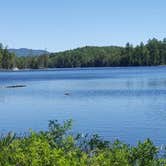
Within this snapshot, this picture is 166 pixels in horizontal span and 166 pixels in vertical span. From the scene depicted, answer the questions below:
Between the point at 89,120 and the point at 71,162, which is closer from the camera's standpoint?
the point at 71,162

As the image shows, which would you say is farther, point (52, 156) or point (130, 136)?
point (130, 136)

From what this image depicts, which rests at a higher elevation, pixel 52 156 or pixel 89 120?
pixel 52 156

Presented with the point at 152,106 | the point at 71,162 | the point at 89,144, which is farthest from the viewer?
the point at 152,106

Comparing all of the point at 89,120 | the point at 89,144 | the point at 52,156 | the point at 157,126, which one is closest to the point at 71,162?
the point at 52,156

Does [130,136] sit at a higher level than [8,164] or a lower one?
lower

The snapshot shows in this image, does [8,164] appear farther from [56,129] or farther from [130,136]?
[130,136]

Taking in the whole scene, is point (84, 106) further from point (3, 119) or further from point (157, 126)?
point (157, 126)

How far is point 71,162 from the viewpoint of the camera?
28.0ft

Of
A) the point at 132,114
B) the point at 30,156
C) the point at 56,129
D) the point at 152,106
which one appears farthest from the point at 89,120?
the point at 30,156

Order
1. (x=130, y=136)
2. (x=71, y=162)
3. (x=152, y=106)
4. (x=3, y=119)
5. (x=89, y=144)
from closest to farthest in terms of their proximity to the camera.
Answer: (x=71, y=162)
(x=89, y=144)
(x=130, y=136)
(x=3, y=119)
(x=152, y=106)

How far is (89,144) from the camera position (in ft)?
38.0

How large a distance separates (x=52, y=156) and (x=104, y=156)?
3.69 ft

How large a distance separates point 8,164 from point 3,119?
126 ft

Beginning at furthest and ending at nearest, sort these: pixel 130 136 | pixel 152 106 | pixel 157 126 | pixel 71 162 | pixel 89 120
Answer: pixel 152 106 → pixel 89 120 → pixel 157 126 → pixel 130 136 → pixel 71 162
